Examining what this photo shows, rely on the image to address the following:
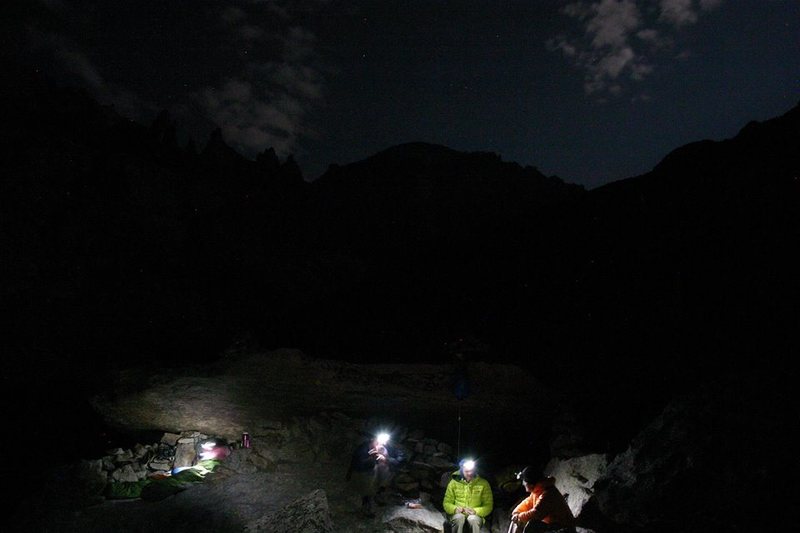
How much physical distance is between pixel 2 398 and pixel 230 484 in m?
12.9

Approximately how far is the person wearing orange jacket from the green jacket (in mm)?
1364

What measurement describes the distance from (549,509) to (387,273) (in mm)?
12216

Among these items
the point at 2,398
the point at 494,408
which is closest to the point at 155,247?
the point at 2,398

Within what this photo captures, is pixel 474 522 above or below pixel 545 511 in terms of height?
below

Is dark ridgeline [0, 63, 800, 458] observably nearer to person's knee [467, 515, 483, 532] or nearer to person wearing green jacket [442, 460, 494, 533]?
person wearing green jacket [442, 460, 494, 533]

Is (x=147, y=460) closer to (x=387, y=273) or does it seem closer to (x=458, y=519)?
(x=387, y=273)

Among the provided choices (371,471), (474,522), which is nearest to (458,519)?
(474,522)

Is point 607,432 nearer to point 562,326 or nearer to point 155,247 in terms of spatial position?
point 562,326

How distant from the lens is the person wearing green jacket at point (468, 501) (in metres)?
7.52

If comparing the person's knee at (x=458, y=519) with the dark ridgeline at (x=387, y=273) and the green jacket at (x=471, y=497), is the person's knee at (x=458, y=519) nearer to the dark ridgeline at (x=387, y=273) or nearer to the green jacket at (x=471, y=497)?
the green jacket at (x=471, y=497)

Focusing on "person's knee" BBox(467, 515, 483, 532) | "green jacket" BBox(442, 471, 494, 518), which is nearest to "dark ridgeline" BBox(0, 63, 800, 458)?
"green jacket" BBox(442, 471, 494, 518)

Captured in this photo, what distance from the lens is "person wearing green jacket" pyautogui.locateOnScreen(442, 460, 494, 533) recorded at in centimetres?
752

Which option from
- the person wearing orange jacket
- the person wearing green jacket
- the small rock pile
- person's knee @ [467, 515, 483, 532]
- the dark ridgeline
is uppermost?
the dark ridgeline

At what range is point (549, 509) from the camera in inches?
247
